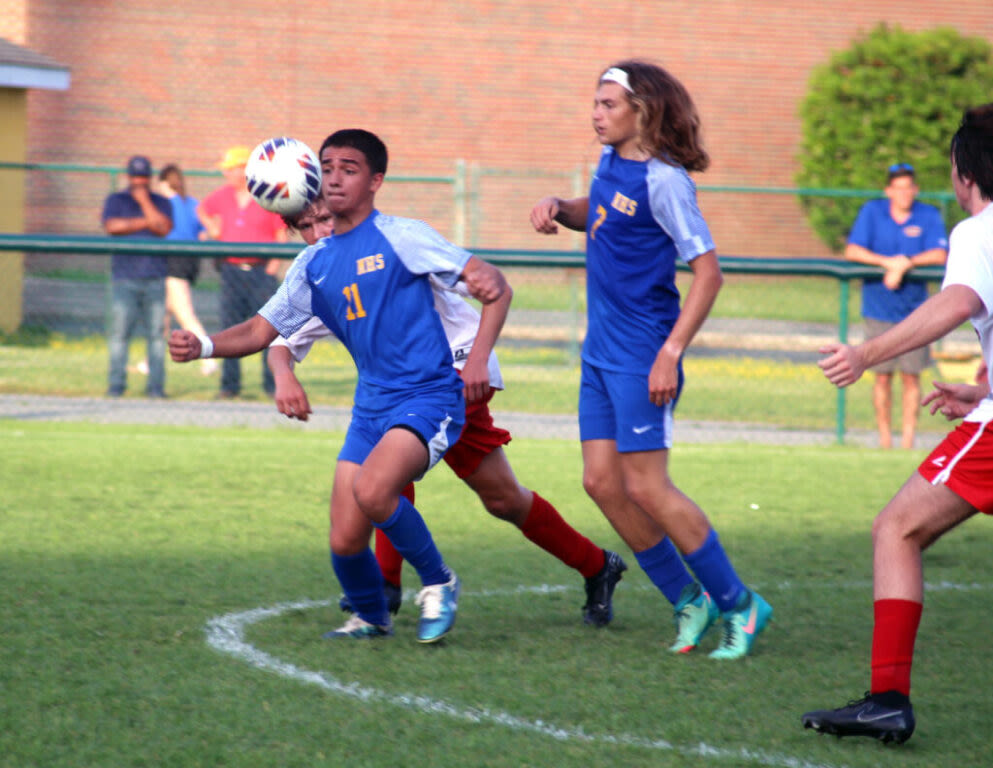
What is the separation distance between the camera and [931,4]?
29.6 m

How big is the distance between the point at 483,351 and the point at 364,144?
0.86m

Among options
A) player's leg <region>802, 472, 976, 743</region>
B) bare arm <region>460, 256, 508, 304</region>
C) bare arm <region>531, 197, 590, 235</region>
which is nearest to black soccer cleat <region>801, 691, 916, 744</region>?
player's leg <region>802, 472, 976, 743</region>

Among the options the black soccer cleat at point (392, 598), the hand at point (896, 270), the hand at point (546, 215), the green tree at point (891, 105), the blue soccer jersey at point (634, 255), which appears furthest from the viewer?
the green tree at point (891, 105)

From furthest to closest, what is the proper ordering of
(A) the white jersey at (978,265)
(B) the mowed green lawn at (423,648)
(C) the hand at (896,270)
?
1. (C) the hand at (896,270)
2. (B) the mowed green lawn at (423,648)
3. (A) the white jersey at (978,265)

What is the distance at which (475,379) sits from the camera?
4.77 meters

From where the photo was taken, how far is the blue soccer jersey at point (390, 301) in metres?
4.82

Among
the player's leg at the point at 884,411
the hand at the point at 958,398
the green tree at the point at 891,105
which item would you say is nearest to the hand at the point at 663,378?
the hand at the point at 958,398

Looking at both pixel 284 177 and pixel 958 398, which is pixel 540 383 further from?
pixel 958 398

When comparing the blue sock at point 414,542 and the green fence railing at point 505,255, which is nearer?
the blue sock at point 414,542

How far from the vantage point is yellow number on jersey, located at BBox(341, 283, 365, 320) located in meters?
4.82

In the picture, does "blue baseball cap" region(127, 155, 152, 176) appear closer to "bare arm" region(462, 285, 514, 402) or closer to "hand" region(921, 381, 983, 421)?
"bare arm" region(462, 285, 514, 402)

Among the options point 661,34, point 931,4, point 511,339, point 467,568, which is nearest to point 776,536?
point 467,568

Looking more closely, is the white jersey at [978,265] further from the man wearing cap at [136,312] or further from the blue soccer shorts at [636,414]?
the man wearing cap at [136,312]

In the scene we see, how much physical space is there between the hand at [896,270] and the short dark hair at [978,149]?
6222 mm
